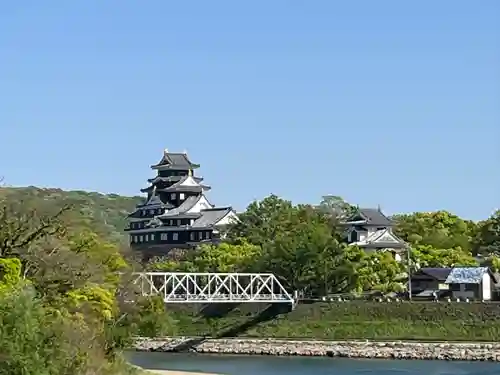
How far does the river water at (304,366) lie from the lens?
3216 centimetres

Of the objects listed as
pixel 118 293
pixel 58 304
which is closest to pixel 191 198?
pixel 118 293

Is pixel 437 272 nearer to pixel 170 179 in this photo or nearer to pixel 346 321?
pixel 346 321

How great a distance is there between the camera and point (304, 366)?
34.9 meters

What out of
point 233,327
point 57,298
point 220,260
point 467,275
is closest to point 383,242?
point 220,260

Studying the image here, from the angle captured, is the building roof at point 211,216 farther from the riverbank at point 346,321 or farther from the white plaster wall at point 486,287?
the white plaster wall at point 486,287

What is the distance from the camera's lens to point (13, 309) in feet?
49.5

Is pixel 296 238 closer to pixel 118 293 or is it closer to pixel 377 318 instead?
pixel 377 318

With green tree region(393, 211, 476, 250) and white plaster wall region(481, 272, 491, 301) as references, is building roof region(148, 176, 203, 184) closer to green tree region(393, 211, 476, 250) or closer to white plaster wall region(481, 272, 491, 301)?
green tree region(393, 211, 476, 250)

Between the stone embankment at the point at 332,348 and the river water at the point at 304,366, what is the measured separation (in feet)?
3.37

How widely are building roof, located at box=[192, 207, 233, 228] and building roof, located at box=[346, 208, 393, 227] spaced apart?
8.13 m

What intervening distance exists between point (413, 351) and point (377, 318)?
388 centimetres

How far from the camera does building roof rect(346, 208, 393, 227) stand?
56781 millimetres

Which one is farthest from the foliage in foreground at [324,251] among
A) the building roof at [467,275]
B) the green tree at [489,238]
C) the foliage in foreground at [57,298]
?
the foliage in foreground at [57,298]

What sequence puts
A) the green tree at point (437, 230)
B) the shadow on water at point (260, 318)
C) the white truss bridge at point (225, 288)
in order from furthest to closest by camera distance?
1. the green tree at point (437, 230)
2. the shadow on water at point (260, 318)
3. the white truss bridge at point (225, 288)
